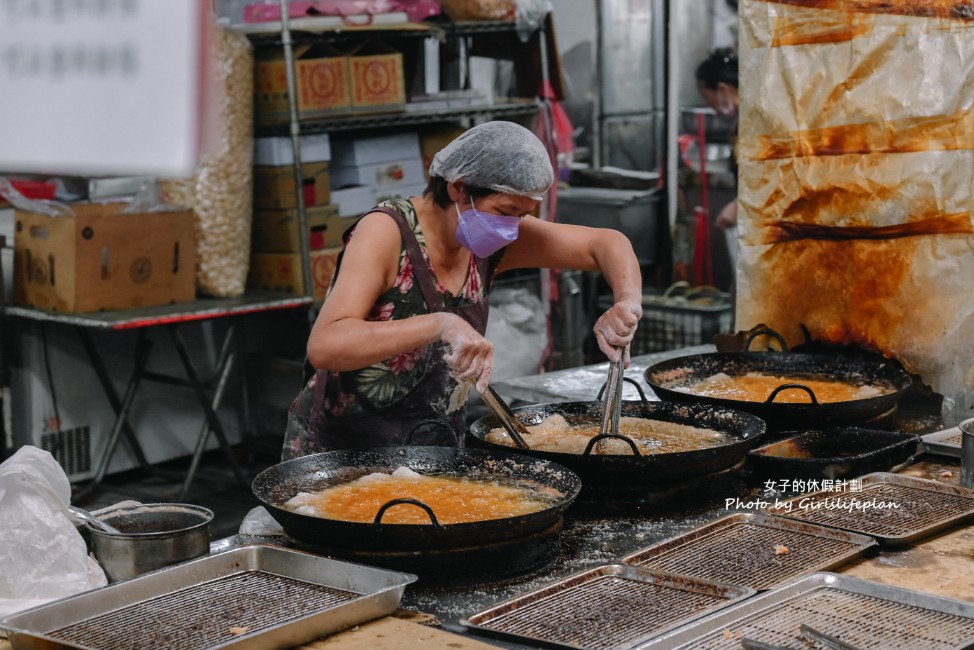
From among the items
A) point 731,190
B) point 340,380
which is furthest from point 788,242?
point 731,190

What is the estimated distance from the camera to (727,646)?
165 centimetres

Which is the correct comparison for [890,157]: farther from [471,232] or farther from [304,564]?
[304,564]

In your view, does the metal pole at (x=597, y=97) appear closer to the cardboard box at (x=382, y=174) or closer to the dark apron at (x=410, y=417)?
the cardboard box at (x=382, y=174)

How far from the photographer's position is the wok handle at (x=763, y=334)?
3.43 metres

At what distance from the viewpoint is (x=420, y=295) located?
8.84ft

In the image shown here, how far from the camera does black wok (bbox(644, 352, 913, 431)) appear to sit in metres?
2.77

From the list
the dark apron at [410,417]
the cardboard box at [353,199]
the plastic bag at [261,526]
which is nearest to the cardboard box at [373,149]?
the cardboard box at [353,199]

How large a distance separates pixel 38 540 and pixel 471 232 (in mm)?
1190

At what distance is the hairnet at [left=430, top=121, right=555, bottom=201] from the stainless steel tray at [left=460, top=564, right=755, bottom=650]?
98 centimetres

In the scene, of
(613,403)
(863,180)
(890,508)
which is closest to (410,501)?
(613,403)

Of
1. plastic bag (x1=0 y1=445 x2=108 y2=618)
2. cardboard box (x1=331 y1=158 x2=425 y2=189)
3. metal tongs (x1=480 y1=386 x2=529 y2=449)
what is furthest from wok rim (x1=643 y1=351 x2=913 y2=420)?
cardboard box (x1=331 y1=158 x2=425 y2=189)

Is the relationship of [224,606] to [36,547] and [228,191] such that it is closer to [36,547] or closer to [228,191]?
[36,547]

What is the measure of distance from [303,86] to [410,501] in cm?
372

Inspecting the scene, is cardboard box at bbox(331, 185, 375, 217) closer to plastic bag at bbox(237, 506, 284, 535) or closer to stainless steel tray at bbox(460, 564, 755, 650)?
plastic bag at bbox(237, 506, 284, 535)
